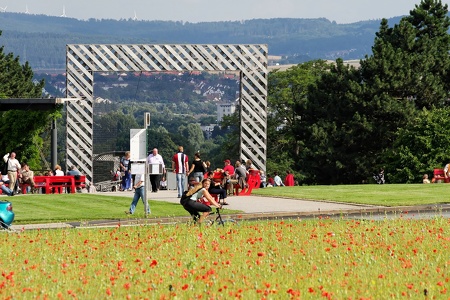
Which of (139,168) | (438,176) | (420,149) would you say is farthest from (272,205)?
(420,149)

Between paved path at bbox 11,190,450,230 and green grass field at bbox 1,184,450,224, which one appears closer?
paved path at bbox 11,190,450,230

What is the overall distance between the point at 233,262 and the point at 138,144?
1103 centimetres

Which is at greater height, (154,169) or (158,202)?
(154,169)

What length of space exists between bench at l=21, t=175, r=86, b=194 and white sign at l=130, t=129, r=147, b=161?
1351 centimetres

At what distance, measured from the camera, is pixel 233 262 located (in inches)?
621

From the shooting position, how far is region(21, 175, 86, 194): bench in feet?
130

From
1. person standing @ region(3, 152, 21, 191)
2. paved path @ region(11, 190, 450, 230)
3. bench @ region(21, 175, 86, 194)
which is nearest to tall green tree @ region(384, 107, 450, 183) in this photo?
bench @ region(21, 175, 86, 194)

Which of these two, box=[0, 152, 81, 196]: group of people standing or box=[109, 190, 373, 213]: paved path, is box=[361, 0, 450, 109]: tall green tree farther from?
box=[109, 190, 373, 213]: paved path

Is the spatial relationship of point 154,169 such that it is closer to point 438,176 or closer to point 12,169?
point 12,169

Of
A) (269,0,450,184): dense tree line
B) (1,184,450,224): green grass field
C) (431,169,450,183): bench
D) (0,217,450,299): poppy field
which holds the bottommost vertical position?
(0,217,450,299): poppy field

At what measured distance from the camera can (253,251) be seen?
1728 centimetres

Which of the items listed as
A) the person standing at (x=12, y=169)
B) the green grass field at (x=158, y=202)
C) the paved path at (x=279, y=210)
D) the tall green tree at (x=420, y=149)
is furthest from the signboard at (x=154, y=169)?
the tall green tree at (x=420, y=149)

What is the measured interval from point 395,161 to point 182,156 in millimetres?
23782

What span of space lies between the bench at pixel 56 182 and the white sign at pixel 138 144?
13.5 metres
